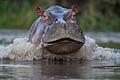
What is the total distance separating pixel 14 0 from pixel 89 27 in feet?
11.8

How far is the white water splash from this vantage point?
34.8 feet

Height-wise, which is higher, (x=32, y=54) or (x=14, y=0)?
(x=14, y=0)

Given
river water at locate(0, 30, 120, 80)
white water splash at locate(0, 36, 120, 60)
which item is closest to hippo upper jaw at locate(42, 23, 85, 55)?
river water at locate(0, 30, 120, 80)

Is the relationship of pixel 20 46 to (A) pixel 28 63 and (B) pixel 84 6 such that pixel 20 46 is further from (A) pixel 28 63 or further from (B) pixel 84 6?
(B) pixel 84 6

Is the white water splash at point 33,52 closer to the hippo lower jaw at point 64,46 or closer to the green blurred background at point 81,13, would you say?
the hippo lower jaw at point 64,46

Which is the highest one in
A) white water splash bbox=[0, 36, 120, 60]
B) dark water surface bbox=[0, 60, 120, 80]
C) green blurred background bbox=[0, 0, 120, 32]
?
green blurred background bbox=[0, 0, 120, 32]

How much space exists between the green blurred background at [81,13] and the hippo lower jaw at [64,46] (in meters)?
14.5

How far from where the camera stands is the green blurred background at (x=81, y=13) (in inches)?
983

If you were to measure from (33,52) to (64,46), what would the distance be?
2.66ft

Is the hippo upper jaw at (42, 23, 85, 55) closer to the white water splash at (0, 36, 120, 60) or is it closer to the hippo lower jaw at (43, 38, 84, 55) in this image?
the hippo lower jaw at (43, 38, 84, 55)

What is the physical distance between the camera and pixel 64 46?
9.95 metres

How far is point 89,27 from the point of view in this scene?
25.0 m

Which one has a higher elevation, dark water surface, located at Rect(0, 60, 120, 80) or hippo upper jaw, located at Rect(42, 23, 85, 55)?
hippo upper jaw, located at Rect(42, 23, 85, 55)

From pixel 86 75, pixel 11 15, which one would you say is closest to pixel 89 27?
pixel 11 15
